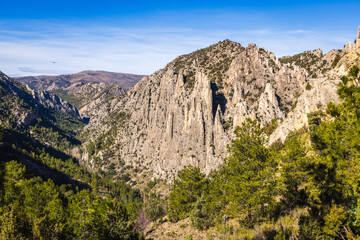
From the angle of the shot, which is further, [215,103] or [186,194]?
[215,103]

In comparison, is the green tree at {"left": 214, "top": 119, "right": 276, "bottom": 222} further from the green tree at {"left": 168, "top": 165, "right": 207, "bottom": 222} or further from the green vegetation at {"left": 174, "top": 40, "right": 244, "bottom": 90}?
the green vegetation at {"left": 174, "top": 40, "right": 244, "bottom": 90}

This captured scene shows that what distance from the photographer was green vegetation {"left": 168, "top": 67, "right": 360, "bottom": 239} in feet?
46.7

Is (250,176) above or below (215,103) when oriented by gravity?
below

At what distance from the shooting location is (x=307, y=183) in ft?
67.4

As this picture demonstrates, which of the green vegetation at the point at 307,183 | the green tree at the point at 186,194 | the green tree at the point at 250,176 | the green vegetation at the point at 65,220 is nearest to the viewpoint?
the green vegetation at the point at 307,183

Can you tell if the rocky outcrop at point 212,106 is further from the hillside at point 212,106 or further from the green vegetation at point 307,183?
the green vegetation at point 307,183

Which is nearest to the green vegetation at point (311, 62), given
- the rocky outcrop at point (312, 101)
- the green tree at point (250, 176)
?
the rocky outcrop at point (312, 101)

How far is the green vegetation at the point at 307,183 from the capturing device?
14.2m

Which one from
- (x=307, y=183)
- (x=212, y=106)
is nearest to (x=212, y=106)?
(x=212, y=106)

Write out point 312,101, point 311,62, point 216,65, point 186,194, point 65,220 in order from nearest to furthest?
1. point 65,220
2. point 186,194
3. point 312,101
4. point 311,62
5. point 216,65

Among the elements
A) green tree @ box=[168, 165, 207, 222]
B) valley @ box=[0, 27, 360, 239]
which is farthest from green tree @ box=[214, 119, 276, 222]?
green tree @ box=[168, 165, 207, 222]

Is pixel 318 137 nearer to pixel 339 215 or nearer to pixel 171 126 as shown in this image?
pixel 339 215

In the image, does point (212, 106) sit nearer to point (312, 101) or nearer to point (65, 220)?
point (312, 101)

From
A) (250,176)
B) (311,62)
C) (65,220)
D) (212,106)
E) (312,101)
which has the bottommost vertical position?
(65,220)
